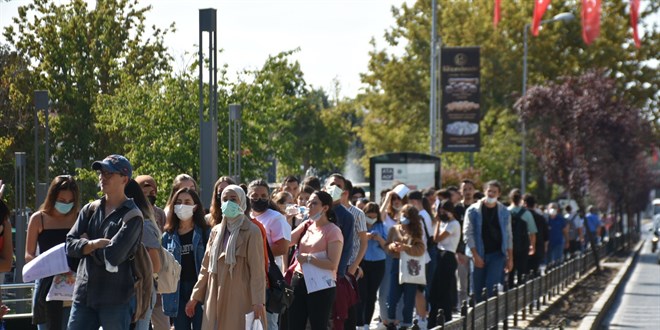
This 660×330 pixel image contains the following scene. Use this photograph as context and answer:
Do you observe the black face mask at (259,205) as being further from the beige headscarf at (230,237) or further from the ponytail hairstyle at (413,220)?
the ponytail hairstyle at (413,220)

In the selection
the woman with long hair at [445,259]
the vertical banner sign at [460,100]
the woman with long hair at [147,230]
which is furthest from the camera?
A: the vertical banner sign at [460,100]

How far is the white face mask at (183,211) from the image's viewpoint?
38.8 feet

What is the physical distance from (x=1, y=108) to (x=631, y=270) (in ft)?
71.1

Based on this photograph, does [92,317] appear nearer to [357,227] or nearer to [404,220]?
[357,227]

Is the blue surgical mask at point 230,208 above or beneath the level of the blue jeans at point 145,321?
above

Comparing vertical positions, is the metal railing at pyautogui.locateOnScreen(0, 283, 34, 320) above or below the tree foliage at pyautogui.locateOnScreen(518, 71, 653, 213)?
below

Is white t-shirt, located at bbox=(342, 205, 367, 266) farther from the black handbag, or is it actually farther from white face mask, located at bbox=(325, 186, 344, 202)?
the black handbag

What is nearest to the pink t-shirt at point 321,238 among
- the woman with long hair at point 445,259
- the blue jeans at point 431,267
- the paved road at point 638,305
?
the woman with long hair at point 445,259

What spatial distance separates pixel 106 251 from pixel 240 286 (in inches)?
71.9

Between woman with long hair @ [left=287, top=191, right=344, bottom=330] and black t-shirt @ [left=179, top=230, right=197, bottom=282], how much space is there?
989 mm

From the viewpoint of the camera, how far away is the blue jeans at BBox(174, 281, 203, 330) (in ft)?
39.1

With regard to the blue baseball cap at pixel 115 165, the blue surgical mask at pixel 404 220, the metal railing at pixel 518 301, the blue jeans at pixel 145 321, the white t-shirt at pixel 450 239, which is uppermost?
the blue baseball cap at pixel 115 165

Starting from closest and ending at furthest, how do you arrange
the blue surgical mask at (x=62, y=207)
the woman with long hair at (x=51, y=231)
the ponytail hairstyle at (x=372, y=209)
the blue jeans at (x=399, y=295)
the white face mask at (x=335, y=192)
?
the woman with long hair at (x=51, y=231) < the blue surgical mask at (x=62, y=207) < the white face mask at (x=335, y=192) < the blue jeans at (x=399, y=295) < the ponytail hairstyle at (x=372, y=209)

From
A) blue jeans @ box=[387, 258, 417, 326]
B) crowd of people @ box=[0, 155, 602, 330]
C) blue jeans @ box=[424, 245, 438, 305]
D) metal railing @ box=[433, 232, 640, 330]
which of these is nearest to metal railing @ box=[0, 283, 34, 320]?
crowd of people @ box=[0, 155, 602, 330]
